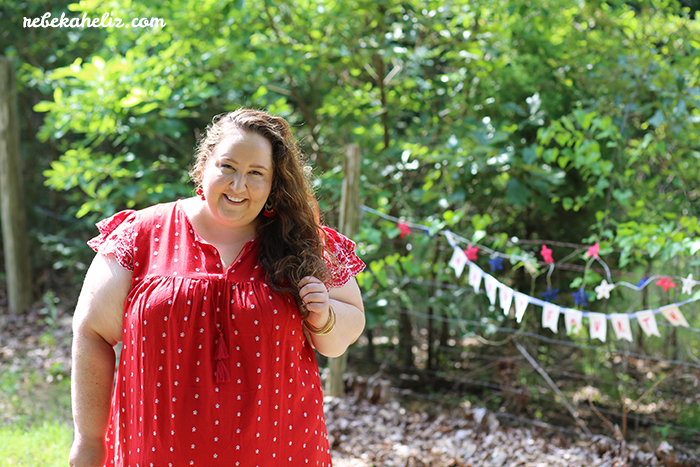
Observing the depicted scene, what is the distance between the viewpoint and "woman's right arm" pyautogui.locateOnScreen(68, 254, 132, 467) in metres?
1.45

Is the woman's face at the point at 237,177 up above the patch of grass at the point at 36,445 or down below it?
above

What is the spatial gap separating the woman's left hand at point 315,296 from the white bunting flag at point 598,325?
168cm

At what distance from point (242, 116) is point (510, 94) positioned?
8.41 feet

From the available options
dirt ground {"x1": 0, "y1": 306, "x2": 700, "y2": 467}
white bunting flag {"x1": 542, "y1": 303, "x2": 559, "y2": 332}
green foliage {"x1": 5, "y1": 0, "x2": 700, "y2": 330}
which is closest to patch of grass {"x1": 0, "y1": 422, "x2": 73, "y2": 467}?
dirt ground {"x1": 0, "y1": 306, "x2": 700, "y2": 467}

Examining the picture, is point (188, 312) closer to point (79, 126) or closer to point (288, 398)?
point (288, 398)

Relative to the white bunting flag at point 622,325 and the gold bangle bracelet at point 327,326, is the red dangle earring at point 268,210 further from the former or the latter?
the white bunting flag at point 622,325

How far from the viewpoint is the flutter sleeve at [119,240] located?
4.77 feet

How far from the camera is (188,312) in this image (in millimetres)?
1388

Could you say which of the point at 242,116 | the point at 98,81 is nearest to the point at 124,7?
the point at 98,81

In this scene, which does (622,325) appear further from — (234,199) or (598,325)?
(234,199)

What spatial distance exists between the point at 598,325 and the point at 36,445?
2.77 metres

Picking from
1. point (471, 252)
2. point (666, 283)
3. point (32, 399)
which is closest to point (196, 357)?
point (471, 252)

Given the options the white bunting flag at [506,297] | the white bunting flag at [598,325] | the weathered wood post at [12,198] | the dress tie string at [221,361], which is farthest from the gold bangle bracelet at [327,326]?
the weathered wood post at [12,198]

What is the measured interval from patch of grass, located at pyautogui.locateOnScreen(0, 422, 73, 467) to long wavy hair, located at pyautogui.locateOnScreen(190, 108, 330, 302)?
1.94 m
